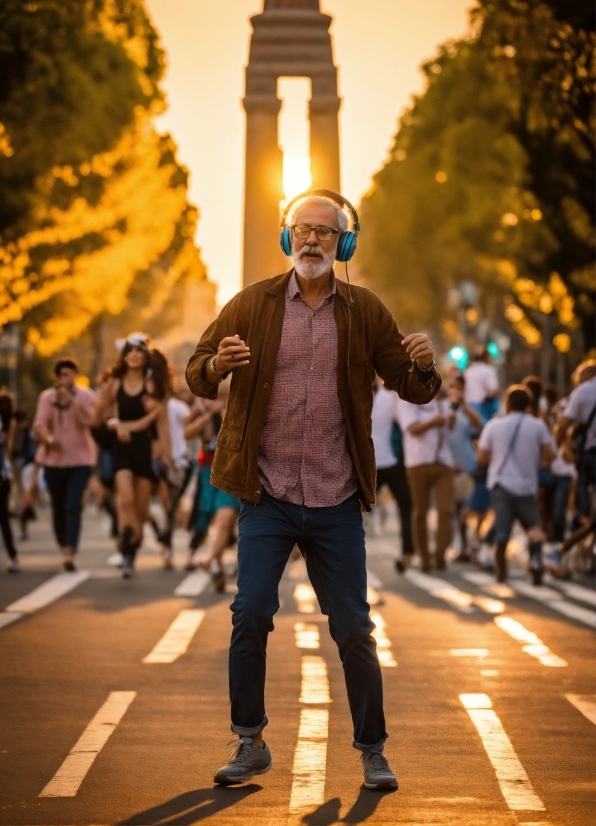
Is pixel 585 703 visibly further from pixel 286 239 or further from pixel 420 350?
pixel 286 239

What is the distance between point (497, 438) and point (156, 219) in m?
30.7

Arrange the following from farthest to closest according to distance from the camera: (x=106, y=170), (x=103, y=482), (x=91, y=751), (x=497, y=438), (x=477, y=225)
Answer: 1. (x=477, y=225)
2. (x=106, y=170)
3. (x=103, y=482)
4. (x=497, y=438)
5. (x=91, y=751)

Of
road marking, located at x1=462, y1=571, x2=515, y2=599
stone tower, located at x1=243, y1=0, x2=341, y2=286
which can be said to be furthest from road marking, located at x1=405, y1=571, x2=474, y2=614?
stone tower, located at x1=243, y1=0, x2=341, y2=286

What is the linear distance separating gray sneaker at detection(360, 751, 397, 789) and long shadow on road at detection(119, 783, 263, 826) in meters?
0.37

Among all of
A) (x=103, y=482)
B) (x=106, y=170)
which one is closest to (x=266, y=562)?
(x=103, y=482)

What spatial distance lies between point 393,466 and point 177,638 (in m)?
6.52

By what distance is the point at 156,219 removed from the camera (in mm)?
46000

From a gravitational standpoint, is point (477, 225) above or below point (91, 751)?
above

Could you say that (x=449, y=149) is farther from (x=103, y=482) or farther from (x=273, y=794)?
(x=273, y=794)

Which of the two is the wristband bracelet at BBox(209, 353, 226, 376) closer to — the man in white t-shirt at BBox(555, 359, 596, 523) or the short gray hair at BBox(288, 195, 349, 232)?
the short gray hair at BBox(288, 195, 349, 232)

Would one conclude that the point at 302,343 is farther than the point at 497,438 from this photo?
No

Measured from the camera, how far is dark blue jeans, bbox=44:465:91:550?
1664 cm

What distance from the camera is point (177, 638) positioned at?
37.4ft

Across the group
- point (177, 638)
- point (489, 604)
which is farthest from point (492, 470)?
point (177, 638)
